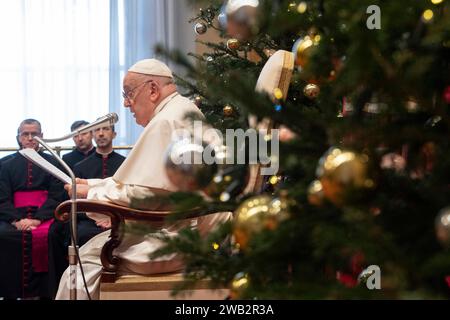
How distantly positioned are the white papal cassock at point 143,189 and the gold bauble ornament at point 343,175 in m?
2.04

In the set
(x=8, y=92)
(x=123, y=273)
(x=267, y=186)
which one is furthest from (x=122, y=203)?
(x=8, y=92)

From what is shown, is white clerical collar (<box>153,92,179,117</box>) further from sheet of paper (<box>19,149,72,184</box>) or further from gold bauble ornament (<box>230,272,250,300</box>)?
gold bauble ornament (<box>230,272,250,300</box>)

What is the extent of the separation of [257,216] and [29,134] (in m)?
5.83

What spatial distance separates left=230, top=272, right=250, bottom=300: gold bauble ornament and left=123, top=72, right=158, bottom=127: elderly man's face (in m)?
2.29

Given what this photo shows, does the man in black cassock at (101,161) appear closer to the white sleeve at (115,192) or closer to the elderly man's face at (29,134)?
the elderly man's face at (29,134)

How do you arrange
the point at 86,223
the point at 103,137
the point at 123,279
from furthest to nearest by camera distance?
the point at 103,137 → the point at 86,223 → the point at 123,279

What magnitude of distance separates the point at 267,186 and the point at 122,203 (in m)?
1.30

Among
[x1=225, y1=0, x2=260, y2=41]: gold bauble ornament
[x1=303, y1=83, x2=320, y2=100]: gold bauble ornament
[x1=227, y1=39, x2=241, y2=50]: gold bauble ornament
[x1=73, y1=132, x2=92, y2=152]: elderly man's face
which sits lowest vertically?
[x1=73, y1=132, x2=92, y2=152]: elderly man's face

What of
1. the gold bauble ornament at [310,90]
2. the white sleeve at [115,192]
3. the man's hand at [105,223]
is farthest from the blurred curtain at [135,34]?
the white sleeve at [115,192]

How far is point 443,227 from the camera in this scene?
1118 mm

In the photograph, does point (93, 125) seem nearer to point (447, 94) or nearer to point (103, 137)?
point (447, 94)

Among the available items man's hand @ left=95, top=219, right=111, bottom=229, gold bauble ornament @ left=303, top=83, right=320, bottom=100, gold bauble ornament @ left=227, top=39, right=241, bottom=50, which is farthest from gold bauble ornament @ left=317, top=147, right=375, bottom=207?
man's hand @ left=95, top=219, right=111, bottom=229

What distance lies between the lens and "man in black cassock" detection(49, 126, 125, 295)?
6.05 m

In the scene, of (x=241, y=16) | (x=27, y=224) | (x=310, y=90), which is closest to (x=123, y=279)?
(x=310, y=90)
